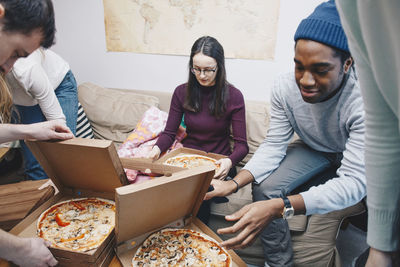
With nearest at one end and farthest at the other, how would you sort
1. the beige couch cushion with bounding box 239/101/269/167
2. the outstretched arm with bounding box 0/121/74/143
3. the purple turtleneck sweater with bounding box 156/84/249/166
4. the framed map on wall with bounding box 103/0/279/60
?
the outstretched arm with bounding box 0/121/74/143, the purple turtleneck sweater with bounding box 156/84/249/166, the beige couch cushion with bounding box 239/101/269/167, the framed map on wall with bounding box 103/0/279/60

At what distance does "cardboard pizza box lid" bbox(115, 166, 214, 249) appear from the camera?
761 millimetres

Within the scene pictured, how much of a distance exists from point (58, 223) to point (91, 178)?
195 millimetres

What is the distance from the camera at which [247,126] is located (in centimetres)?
223

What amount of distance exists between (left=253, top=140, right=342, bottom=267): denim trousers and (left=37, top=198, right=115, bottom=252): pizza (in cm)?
81

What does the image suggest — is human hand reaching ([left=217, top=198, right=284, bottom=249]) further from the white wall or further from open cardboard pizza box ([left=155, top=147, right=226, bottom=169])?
the white wall

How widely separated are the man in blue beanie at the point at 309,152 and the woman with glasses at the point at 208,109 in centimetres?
35

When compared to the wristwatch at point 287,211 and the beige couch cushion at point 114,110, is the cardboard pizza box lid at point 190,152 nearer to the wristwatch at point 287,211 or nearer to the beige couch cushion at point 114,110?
the wristwatch at point 287,211

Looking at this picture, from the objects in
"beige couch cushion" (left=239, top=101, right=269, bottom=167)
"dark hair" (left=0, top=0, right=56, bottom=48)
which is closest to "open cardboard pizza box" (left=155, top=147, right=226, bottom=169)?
"beige couch cushion" (left=239, top=101, right=269, bottom=167)

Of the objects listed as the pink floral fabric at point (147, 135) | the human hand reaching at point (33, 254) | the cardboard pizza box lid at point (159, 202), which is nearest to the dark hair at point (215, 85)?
the pink floral fabric at point (147, 135)

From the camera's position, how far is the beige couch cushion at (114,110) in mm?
2432

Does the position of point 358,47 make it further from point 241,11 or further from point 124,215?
point 241,11

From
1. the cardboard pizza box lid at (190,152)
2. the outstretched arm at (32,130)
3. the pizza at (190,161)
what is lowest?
the pizza at (190,161)

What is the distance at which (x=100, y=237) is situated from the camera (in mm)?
965

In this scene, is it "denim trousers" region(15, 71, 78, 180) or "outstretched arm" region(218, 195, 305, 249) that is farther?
"denim trousers" region(15, 71, 78, 180)
